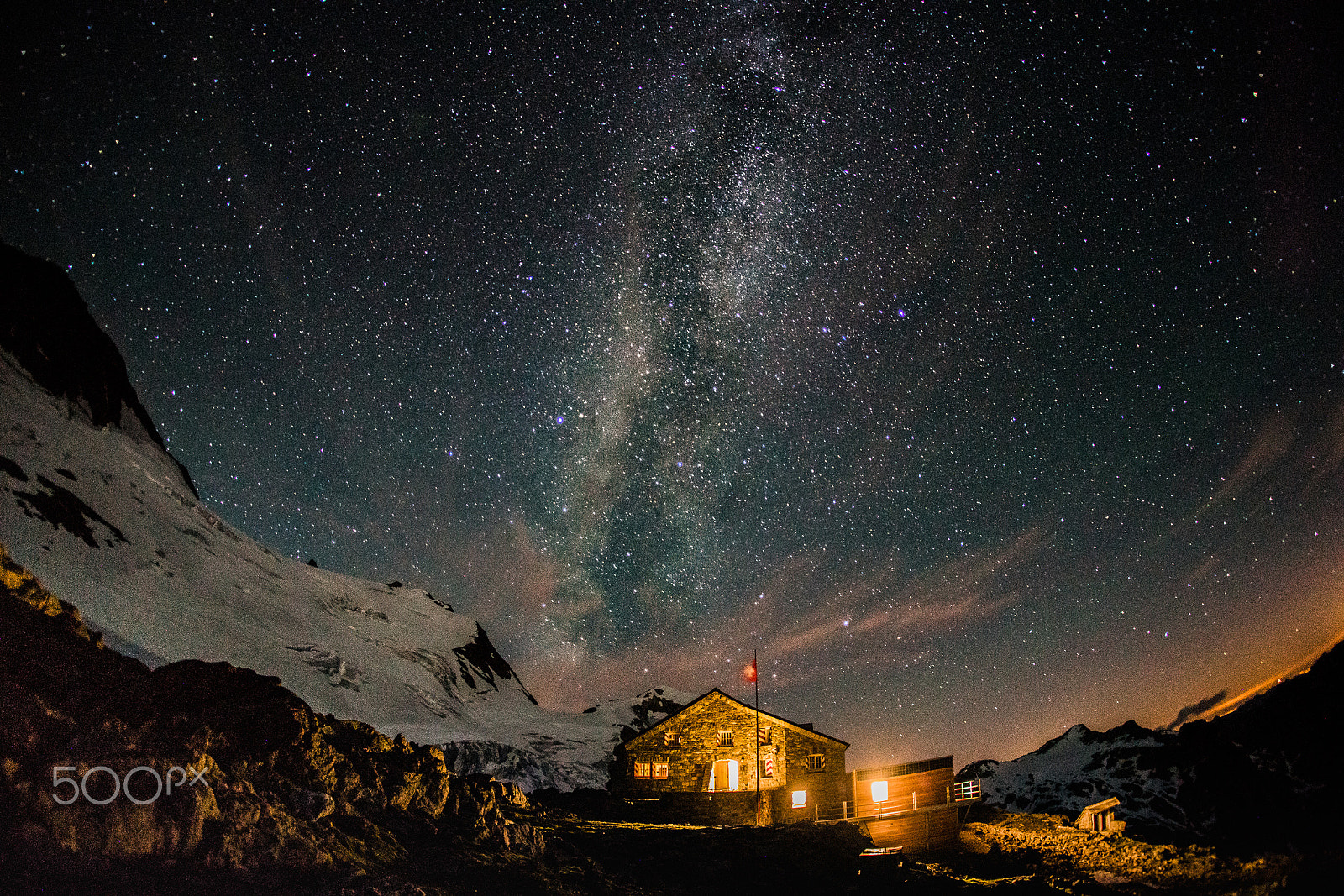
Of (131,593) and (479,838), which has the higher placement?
(131,593)

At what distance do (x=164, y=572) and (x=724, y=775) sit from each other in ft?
188

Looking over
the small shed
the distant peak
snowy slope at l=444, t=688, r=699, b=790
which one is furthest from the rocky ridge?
the distant peak

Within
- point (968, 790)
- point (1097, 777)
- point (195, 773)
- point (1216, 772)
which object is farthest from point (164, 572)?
point (1216, 772)

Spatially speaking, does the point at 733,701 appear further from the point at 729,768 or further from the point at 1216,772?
the point at 1216,772

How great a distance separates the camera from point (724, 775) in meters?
41.7

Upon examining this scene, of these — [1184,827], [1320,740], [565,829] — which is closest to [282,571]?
[565,829]

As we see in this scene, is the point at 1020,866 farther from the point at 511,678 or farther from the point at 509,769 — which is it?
the point at 511,678

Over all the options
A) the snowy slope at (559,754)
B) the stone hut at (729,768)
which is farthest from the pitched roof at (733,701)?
the snowy slope at (559,754)

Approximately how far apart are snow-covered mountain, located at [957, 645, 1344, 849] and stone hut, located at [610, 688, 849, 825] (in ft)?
221

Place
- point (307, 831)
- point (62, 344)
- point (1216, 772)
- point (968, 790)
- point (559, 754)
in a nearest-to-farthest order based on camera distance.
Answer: point (307, 831)
point (968, 790)
point (62, 344)
point (559, 754)
point (1216, 772)

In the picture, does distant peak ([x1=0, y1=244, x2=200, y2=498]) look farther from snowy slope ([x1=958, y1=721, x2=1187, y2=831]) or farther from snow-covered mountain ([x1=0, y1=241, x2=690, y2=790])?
snowy slope ([x1=958, y1=721, x2=1187, y2=831])

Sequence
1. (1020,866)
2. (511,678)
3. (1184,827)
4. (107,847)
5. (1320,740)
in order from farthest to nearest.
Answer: (511,678) → (1320,740) → (1184,827) → (1020,866) → (107,847)

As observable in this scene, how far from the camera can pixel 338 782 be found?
2562 centimetres

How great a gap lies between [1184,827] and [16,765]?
395 ft
